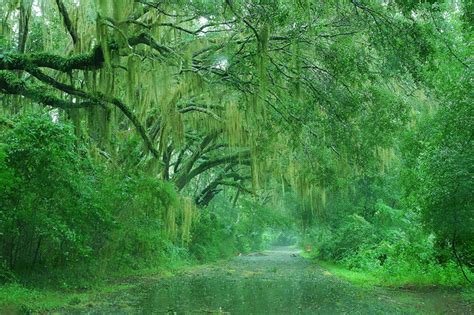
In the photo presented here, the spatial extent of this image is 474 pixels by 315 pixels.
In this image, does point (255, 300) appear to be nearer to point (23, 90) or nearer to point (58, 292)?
point (58, 292)

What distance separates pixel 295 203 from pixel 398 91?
16726 mm

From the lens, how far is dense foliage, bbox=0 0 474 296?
8.68 meters

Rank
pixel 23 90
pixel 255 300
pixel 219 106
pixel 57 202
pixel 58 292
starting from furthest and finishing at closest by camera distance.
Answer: pixel 219 106 < pixel 255 300 < pixel 58 292 < pixel 57 202 < pixel 23 90

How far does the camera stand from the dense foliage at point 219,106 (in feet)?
28.5

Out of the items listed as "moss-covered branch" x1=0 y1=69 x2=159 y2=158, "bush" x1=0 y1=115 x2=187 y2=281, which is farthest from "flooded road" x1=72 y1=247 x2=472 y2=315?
"moss-covered branch" x1=0 y1=69 x2=159 y2=158

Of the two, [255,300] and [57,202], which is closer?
[57,202]

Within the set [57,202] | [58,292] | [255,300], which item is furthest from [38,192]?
[255,300]

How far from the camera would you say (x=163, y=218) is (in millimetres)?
15891

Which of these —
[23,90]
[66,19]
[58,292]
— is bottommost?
[58,292]

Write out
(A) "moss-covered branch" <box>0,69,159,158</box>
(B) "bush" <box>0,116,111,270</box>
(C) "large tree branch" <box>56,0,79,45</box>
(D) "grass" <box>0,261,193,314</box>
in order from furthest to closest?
(C) "large tree branch" <box>56,0,79,45</box>, (A) "moss-covered branch" <box>0,69,159,158</box>, (B) "bush" <box>0,116,111,270</box>, (D) "grass" <box>0,261,193,314</box>

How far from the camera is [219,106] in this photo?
15.5 m

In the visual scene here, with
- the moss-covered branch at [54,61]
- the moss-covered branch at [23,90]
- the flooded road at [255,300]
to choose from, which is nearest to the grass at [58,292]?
the flooded road at [255,300]

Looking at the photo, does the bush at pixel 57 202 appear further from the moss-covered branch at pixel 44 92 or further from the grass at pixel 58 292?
the moss-covered branch at pixel 44 92

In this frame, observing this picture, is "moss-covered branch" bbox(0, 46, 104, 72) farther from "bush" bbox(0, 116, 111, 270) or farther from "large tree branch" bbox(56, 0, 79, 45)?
"large tree branch" bbox(56, 0, 79, 45)
